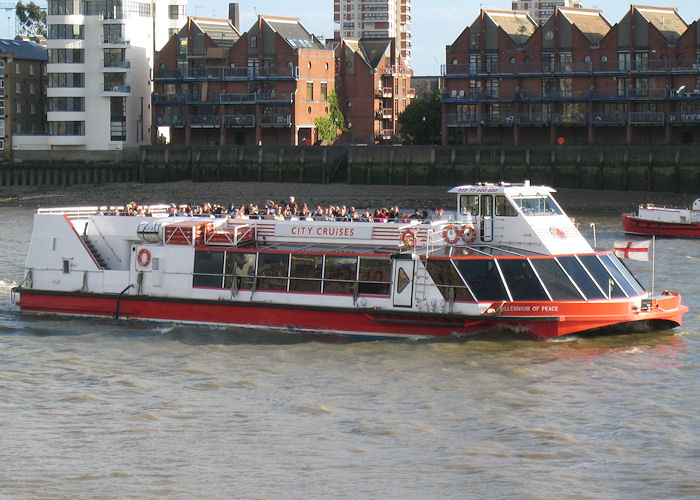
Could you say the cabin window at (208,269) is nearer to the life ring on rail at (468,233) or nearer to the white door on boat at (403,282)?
the white door on boat at (403,282)

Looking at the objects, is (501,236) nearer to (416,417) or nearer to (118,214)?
(416,417)

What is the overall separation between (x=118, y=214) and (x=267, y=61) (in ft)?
174

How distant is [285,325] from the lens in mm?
27094

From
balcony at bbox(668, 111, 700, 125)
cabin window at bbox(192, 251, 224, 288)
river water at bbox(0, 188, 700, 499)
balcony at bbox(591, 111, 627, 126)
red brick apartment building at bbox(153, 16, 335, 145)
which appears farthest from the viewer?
red brick apartment building at bbox(153, 16, 335, 145)

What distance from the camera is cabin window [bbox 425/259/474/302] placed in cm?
2539

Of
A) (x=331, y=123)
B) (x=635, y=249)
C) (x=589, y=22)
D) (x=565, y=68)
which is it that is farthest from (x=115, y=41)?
(x=635, y=249)

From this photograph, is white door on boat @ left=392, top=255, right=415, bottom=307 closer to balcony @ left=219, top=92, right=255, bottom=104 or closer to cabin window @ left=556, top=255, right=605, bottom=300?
cabin window @ left=556, top=255, right=605, bottom=300

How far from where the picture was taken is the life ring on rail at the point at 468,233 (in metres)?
26.8

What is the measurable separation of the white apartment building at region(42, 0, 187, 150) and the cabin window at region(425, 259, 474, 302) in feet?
199

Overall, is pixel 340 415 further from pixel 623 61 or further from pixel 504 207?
pixel 623 61

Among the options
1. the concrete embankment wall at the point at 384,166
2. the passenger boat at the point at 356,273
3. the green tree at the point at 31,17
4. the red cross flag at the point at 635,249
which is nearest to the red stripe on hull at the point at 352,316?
the passenger boat at the point at 356,273

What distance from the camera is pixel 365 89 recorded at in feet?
305

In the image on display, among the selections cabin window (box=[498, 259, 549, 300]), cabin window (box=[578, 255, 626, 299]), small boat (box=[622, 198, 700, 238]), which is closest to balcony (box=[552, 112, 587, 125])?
small boat (box=[622, 198, 700, 238])

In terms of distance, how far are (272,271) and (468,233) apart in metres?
4.76
